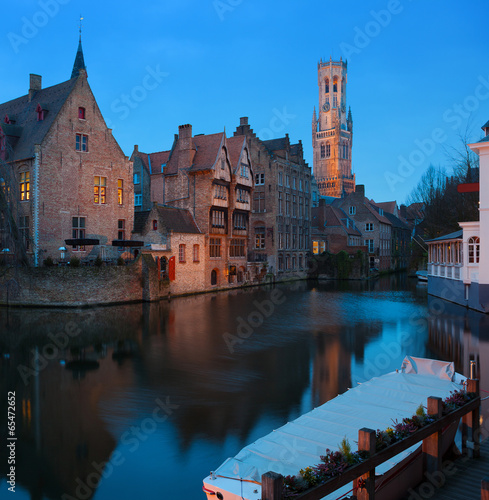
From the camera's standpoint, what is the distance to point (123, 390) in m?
13.6

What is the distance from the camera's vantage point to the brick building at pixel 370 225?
73000 mm

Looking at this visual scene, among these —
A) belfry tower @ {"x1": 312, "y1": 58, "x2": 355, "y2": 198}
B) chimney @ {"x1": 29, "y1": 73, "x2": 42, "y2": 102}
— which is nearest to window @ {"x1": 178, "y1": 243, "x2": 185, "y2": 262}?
chimney @ {"x1": 29, "y1": 73, "x2": 42, "y2": 102}

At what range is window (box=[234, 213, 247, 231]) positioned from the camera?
47562 millimetres

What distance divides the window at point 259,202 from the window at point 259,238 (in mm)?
2468

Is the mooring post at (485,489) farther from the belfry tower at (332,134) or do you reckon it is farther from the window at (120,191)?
the belfry tower at (332,134)

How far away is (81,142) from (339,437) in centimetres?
3598

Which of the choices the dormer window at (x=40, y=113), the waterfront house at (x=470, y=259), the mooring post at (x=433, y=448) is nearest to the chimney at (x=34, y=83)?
the dormer window at (x=40, y=113)

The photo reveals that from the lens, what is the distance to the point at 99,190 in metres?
38.6

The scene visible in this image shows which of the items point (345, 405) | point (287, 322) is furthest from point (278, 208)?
point (345, 405)

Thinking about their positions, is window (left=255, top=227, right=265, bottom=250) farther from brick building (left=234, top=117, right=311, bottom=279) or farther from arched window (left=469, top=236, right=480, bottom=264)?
arched window (left=469, top=236, right=480, bottom=264)

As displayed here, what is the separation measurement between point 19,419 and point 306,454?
8193 mm

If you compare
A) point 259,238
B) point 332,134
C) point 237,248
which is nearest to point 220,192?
point 237,248

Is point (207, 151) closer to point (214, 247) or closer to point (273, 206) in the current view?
point (214, 247)

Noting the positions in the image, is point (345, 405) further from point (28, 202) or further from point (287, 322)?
point (28, 202)
